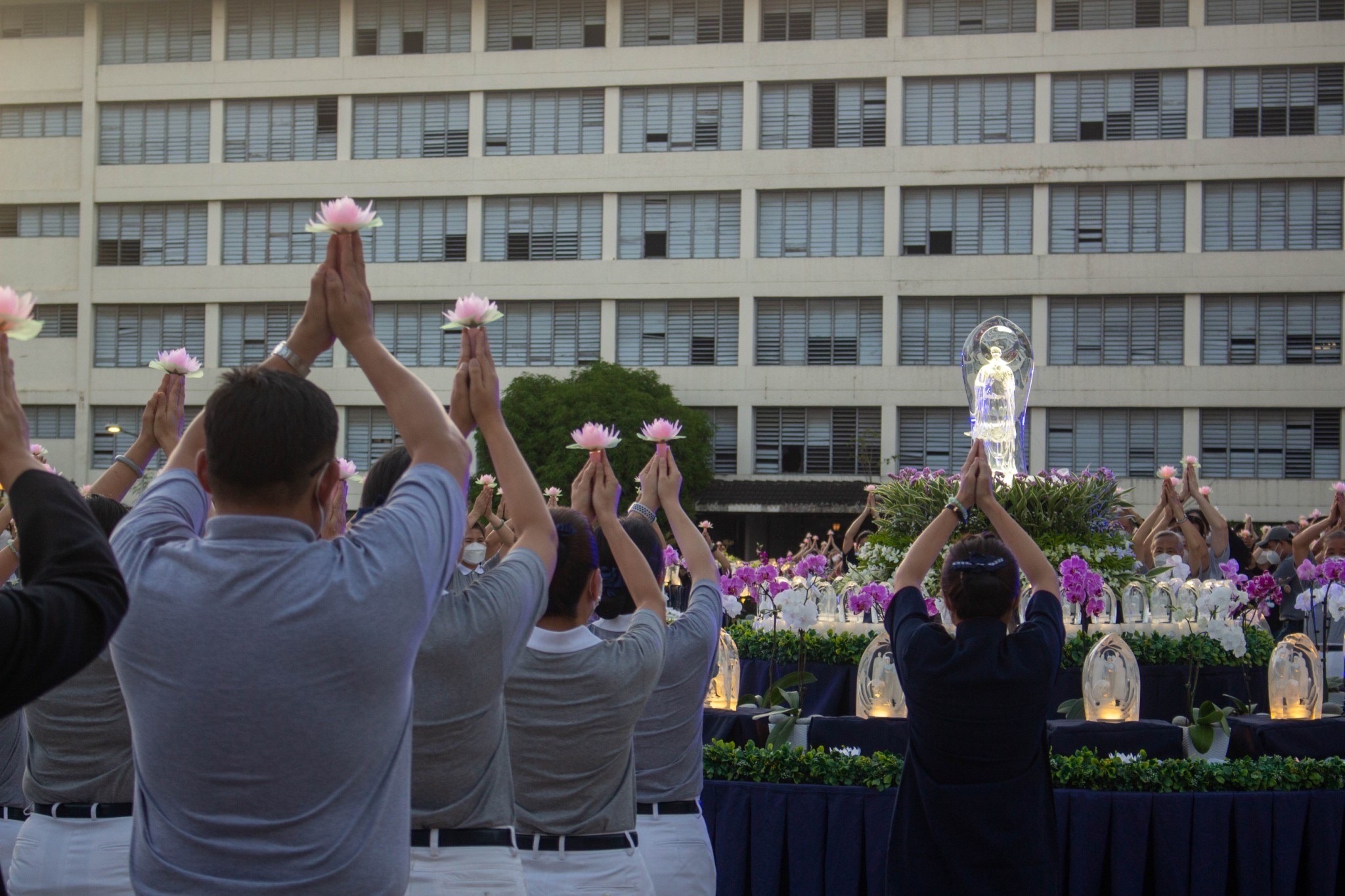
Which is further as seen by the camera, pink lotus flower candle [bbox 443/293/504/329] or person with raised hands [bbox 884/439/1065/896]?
person with raised hands [bbox 884/439/1065/896]

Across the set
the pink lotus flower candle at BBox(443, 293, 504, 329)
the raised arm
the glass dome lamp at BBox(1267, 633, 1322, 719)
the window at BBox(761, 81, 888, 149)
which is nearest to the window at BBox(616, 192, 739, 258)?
the window at BBox(761, 81, 888, 149)

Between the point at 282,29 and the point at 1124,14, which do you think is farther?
the point at 282,29

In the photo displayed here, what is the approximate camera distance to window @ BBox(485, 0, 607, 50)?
1709 inches

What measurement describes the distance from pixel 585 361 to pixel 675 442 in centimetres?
496

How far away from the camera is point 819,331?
42438 mm

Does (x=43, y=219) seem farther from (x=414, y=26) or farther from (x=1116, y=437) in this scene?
(x=1116, y=437)

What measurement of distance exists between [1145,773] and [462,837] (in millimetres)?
4291

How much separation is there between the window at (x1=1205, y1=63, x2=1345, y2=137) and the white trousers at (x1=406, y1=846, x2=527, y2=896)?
1628 inches

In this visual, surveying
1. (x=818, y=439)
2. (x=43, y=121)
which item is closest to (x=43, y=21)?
(x=43, y=121)

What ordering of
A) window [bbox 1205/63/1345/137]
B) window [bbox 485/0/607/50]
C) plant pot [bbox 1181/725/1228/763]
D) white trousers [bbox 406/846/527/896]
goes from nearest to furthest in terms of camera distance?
white trousers [bbox 406/846/527/896] → plant pot [bbox 1181/725/1228/763] → window [bbox 1205/63/1345/137] → window [bbox 485/0/607/50]

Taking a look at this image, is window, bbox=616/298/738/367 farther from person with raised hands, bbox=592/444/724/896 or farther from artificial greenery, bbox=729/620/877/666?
person with raised hands, bbox=592/444/724/896

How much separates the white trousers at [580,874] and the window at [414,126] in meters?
41.5

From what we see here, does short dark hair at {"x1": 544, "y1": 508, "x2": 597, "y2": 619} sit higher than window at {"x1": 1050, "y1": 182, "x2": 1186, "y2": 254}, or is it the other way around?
window at {"x1": 1050, "y1": 182, "x2": 1186, "y2": 254}

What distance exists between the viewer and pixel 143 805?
271 cm
